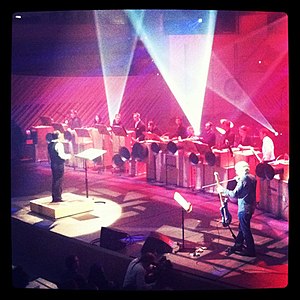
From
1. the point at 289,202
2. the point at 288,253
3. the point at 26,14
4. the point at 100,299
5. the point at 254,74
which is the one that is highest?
the point at 26,14

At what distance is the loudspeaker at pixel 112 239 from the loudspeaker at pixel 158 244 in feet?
0.53

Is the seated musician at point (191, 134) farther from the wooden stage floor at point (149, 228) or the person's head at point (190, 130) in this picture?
the wooden stage floor at point (149, 228)

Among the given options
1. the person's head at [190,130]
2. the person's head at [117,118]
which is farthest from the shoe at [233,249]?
the person's head at [117,118]

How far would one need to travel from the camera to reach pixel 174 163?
4.71 meters

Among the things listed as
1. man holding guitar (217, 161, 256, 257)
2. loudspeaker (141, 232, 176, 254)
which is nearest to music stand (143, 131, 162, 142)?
man holding guitar (217, 161, 256, 257)

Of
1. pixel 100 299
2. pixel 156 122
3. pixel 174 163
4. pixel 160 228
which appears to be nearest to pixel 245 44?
pixel 156 122

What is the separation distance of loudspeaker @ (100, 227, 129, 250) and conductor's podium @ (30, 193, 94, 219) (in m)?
0.25

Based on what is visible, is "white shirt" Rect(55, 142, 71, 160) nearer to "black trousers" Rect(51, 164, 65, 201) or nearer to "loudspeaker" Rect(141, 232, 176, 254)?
"black trousers" Rect(51, 164, 65, 201)

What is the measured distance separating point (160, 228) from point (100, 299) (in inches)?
27.3

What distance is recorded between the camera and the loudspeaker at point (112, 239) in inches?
159

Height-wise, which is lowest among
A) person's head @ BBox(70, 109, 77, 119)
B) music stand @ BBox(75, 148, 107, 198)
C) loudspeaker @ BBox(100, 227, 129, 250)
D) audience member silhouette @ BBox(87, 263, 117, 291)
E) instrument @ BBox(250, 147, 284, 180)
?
audience member silhouette @ BBox(87, 263, 117, 291)

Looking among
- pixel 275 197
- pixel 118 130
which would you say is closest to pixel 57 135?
pixel 118 130

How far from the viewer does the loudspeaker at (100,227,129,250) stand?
4031 mm
